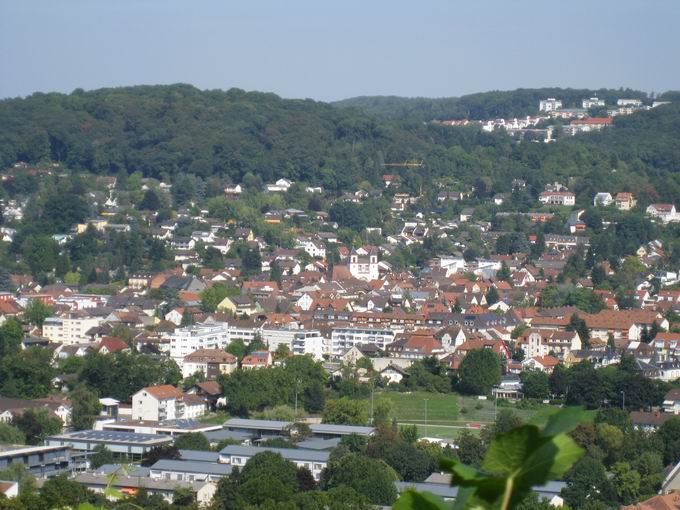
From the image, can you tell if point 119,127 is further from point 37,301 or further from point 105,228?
point 37,301

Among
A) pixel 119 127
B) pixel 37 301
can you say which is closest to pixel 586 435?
pixel 37 301

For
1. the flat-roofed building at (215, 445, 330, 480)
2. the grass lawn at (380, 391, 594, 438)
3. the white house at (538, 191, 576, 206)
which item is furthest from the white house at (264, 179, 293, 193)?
the flat-roofed building at (215, 445, 330, 480)

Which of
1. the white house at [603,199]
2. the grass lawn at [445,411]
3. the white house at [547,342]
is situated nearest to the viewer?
the grass lawn at [445,411]

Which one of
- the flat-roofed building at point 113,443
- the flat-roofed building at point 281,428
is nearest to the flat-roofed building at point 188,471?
the flat-roofed building at point 113,443

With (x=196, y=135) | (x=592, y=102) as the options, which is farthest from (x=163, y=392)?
(x=592, y=102)

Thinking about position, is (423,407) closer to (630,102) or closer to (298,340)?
(298,340)

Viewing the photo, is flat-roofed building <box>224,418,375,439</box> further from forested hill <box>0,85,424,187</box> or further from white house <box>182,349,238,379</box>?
forested hill <box>0,85,424,187</box>

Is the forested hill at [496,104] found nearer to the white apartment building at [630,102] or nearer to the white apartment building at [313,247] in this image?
the white apartment building at [630,102]
